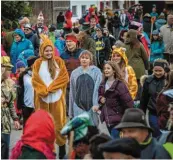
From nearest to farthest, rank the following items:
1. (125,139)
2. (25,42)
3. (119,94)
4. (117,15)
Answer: (125,139) → (119,94) → (25,42) → (117,15)

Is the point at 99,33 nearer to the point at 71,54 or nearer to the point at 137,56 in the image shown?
the point at 137,56

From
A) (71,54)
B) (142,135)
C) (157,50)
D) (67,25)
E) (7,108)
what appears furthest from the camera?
(67,25)

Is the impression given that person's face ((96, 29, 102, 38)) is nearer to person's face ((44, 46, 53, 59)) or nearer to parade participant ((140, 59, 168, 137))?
person's face ((44, 46, 53, 59))

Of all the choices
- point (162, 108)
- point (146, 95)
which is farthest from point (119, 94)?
point (162, 108)

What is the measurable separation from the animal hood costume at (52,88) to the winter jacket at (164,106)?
6.27 feet

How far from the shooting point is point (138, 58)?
14.5 m

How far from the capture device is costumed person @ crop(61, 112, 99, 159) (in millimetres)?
7344

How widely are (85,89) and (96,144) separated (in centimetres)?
425

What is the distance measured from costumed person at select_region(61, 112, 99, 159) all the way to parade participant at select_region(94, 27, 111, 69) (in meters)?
10.8

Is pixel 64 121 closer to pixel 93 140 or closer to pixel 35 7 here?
pixel 93 140

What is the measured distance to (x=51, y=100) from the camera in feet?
36.7

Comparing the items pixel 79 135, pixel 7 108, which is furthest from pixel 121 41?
pixel 79 135

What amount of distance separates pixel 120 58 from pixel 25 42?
17.1 feet

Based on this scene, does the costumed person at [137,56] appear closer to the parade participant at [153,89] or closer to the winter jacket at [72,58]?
the winter jacket at [72,58]
